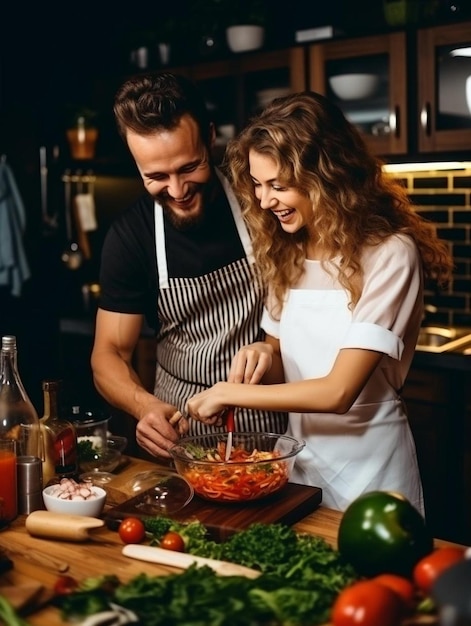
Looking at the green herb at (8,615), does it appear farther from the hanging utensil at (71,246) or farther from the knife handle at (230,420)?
the hanging utensil at (71,246)

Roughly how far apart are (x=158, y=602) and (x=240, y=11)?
3.46 m

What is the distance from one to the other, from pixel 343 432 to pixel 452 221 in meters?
2.14

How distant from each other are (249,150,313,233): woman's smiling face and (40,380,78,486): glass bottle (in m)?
0.64

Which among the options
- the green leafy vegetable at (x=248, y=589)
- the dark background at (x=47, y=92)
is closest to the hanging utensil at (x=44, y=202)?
the dark background at (x=47, y=92)

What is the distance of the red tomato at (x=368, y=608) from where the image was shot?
3.85 feet

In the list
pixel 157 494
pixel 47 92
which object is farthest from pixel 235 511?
pixel 47 92

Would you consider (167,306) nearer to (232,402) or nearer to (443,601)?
(232,402)

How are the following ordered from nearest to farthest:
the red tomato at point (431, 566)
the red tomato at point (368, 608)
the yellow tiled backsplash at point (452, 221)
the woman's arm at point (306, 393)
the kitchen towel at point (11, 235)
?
the red tomato at point (368, 608)
the red tomato at point (431, 566)
the woman's arm at point (306, 393)
the yellow tiled backsplash at point (452, 221)
the kitchen towel at point (11, 235)

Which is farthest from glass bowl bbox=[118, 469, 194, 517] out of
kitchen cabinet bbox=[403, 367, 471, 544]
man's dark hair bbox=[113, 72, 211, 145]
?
kitchen cabinet bbox=[403, 367, 471, 544]

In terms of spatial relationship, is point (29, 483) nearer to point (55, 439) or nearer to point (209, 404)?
point (55, 439)

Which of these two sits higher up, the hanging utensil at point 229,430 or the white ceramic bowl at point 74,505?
the hanging utensil at point 229,430

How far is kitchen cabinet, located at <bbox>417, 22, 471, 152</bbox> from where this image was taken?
354cm

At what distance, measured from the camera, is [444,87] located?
362 centimetres

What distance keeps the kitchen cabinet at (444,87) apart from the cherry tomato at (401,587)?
2600mm
